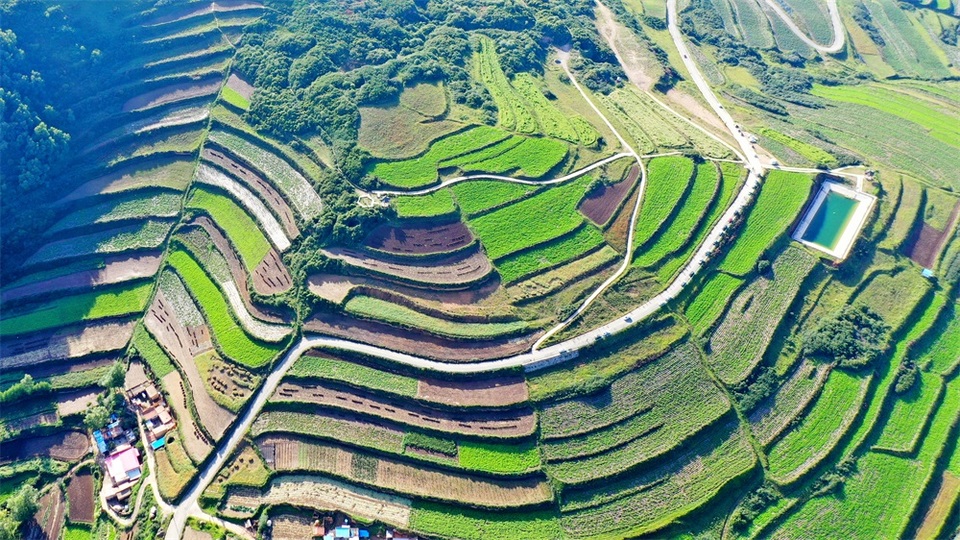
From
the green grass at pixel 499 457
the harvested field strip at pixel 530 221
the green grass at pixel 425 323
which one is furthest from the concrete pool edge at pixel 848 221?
the green grass at pixel 499 457

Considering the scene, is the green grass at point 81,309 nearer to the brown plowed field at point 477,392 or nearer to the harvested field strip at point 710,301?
the brown plowed field at point 477,392

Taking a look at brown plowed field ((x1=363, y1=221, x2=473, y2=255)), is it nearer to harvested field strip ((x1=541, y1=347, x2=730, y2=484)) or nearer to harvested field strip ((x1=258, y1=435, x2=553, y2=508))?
harvested field strip ((x1=541, y1=347, x2=730, y2=484))

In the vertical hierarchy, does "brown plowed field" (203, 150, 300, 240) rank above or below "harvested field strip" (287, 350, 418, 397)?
above

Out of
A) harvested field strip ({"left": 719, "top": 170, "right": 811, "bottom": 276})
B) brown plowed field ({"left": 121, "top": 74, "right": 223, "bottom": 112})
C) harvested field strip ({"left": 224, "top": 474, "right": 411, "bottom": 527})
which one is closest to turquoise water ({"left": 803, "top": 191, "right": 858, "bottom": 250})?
harvested field strip ({"left": 719, "top": 170, "right": 811, "bottom": 276})

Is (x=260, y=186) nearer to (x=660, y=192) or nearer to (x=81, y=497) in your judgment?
(x=81, y=497)

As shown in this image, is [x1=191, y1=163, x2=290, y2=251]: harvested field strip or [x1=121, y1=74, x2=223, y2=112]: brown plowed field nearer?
[x1=191, y1=163, x2=290, y2=251]: harvested field strip

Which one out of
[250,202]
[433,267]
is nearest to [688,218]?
[433,267]
